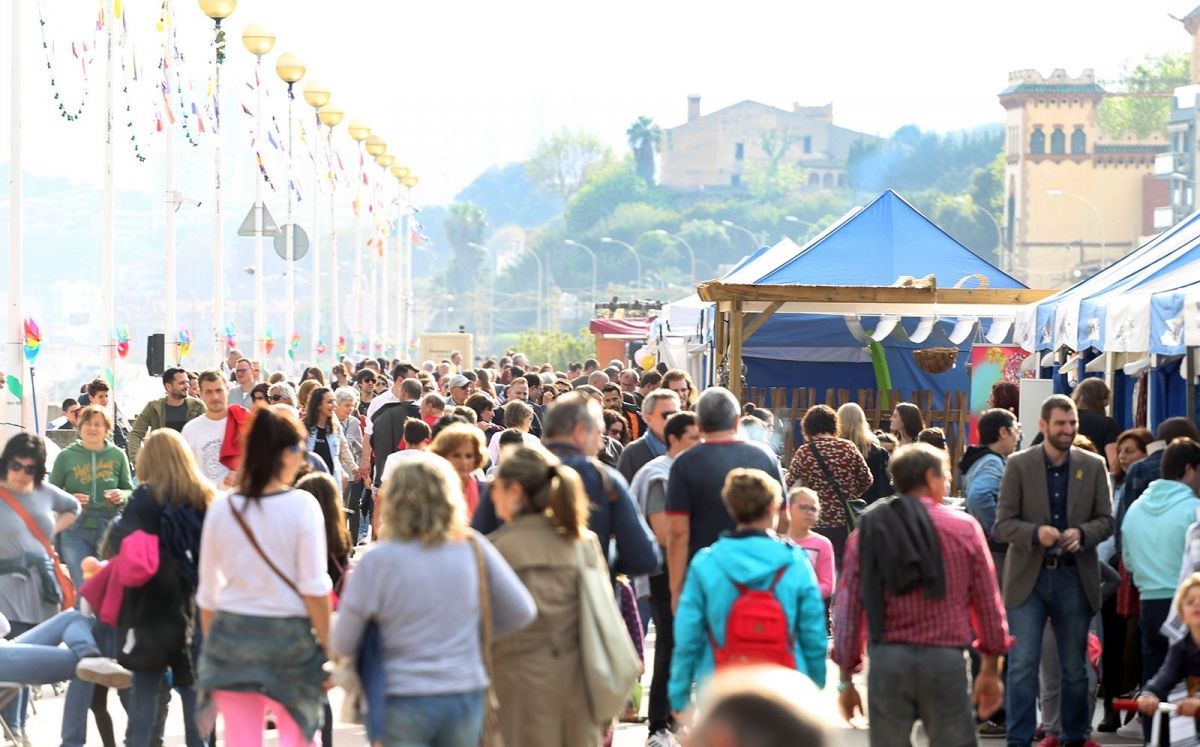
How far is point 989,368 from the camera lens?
22.7 metres

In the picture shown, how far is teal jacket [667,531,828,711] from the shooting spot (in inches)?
295

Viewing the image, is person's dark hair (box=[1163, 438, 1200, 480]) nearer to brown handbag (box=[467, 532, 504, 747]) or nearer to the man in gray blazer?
the man in gray blazer

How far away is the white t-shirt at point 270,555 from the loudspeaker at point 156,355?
60.2 feet

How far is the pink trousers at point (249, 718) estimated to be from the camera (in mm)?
7316

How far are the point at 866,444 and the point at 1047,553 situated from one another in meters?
4.08

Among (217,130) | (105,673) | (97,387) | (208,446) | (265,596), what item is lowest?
(105,673)

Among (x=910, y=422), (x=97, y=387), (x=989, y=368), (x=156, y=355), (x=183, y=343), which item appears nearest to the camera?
(x=910, y=422)

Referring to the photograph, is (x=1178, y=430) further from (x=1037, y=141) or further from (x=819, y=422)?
(x=1037, y=141)

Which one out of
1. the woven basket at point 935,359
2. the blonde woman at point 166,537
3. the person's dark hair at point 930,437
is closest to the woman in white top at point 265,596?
the blonde woman at point 166,537

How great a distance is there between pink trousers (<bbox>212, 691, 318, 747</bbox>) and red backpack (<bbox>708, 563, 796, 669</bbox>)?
152 cm

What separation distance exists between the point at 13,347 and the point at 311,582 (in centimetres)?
1411

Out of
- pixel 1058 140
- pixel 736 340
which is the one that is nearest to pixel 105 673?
pixel 736 340

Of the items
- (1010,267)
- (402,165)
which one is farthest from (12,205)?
(1010,267)

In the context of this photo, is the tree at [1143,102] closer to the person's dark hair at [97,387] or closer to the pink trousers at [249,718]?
the person's dark hair at [97,387]
